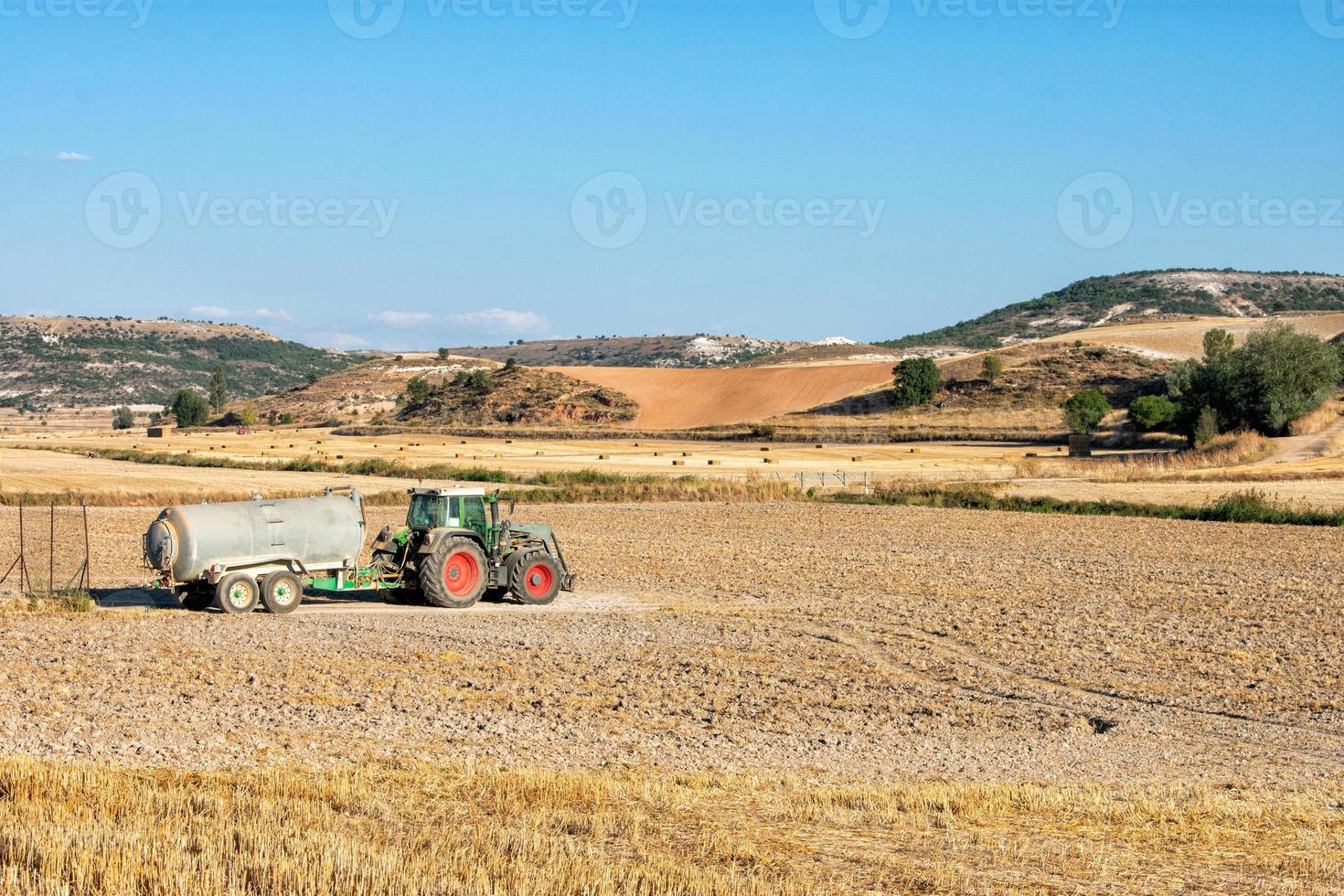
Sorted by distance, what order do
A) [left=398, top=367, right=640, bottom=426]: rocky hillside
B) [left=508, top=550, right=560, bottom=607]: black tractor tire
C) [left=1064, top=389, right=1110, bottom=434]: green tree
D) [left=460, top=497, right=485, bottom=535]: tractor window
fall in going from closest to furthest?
[left=460, top=497, right=485, bottom=535]: tractor window → [left=508, top=550, right=560, bottom=607]: black tractor tire → [left=1064, top=389, right=1110, bottom=434]: green tree → [left=398, top=367, right=640, bottom=426]: rocky hillside

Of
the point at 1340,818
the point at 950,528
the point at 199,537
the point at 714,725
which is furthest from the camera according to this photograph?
the point at 950,528

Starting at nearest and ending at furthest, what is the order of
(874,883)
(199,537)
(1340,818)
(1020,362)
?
(874,883) < (1340,818) < (199,537) < (1020,362)

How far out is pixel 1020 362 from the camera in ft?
389

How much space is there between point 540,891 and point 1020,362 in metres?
116

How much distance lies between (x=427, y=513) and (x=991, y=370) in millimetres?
93804

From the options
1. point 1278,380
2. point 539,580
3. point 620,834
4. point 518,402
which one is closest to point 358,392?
point 518,402

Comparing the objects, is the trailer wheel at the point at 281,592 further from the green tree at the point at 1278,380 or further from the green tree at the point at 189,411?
the green tree at the point at 189,411

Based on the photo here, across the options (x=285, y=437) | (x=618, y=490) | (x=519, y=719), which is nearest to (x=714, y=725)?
(x=519, y=719)

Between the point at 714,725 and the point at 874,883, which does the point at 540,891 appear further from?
the point at 714,725

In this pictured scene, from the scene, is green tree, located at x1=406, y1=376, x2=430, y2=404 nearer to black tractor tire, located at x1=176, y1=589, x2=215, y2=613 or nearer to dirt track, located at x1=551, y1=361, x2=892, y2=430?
dirt track, located at x1=551, y1=361, x2=892, y2=430

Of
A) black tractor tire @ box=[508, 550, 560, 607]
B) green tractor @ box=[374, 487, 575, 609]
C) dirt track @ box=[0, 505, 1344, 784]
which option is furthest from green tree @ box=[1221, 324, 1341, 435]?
green tractor @ box=[374, 487, 575, 609]

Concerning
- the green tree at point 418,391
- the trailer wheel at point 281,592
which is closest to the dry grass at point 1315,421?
the trailer wheel at point 281,592

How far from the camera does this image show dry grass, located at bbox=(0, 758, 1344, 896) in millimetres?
8070

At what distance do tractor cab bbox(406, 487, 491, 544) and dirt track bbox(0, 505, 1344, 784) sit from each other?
60.7 inches
